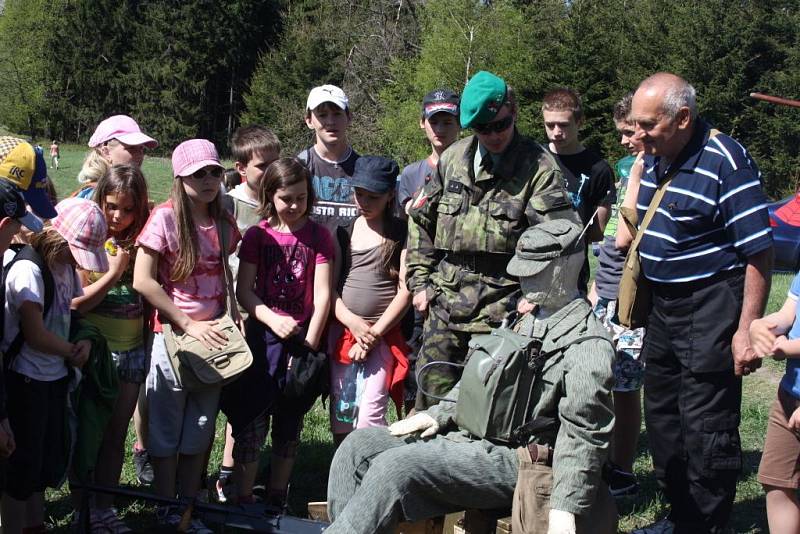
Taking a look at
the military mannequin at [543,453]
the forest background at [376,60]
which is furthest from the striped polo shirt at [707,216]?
the forest background at [376,60]

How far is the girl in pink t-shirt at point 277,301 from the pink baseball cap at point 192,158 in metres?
0.34

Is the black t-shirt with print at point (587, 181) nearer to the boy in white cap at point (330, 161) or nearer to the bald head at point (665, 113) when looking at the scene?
the bald head at point (665, 113)

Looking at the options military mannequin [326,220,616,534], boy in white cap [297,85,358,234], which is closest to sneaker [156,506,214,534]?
military mannequin [326,220,616,534]

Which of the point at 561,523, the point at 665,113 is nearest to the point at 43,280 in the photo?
the point at 561,523

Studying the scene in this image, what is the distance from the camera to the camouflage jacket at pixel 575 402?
312cm

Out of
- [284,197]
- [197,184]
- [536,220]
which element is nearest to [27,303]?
[197,184]

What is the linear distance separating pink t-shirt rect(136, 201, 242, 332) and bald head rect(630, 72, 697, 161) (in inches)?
88.8

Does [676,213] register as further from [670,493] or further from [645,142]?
[670,493]

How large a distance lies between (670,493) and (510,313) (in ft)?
4.14

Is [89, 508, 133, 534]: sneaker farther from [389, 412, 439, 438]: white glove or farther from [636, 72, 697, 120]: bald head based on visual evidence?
[636, 72, 697, 120]: bald head

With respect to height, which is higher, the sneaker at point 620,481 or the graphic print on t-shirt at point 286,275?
the graphic print on t-shirt at point 286,275

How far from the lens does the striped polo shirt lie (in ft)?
12.5

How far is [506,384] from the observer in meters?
3.31

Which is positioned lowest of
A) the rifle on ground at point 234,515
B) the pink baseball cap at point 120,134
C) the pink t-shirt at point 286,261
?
the rifle on ground at point 234,515
